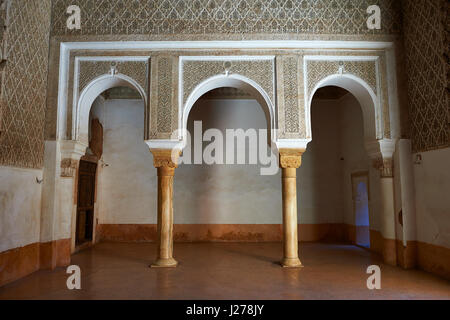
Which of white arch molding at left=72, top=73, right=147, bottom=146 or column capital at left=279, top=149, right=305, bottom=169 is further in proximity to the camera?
white arch molding at left=72, top=73, right=147, bottom=146

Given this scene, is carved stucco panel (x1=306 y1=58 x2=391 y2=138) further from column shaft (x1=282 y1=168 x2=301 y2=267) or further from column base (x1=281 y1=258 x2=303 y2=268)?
column base (x1=281 y1=258 x2=303 y2=268)

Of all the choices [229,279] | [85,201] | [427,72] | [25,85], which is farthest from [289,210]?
[85,201]

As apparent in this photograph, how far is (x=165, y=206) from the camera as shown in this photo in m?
6.09

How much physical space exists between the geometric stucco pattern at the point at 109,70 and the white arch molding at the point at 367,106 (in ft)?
10.4

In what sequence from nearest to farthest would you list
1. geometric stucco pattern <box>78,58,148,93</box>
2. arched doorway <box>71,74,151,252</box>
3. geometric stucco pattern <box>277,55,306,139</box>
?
geometric stucco pattern <box>277,55,306,139</box>
geometric stucco pattern <box>78,58,148,93</box>
arched doorway <box>71,74,151,252</box>

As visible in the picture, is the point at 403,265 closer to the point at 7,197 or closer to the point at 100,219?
the point at 7,197

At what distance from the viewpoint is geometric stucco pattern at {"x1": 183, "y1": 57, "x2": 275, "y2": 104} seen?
6.22 m

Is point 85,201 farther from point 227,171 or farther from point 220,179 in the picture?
point 227,171

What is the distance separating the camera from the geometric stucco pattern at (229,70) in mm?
6219

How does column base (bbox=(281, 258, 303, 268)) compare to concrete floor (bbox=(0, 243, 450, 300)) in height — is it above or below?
above

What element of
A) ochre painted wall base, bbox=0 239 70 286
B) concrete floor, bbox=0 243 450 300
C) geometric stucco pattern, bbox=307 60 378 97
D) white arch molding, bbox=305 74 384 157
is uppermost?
geometric stucco pattern, bbox=307 60 378 97

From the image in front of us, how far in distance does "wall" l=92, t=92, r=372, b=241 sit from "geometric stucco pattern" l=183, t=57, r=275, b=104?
304cm

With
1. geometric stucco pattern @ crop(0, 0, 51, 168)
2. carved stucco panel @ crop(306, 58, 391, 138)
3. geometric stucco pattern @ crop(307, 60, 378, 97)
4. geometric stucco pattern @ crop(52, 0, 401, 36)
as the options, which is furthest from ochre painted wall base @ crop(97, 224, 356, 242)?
geometric stucco pattern @ crop(52, 0, 401, 36)
